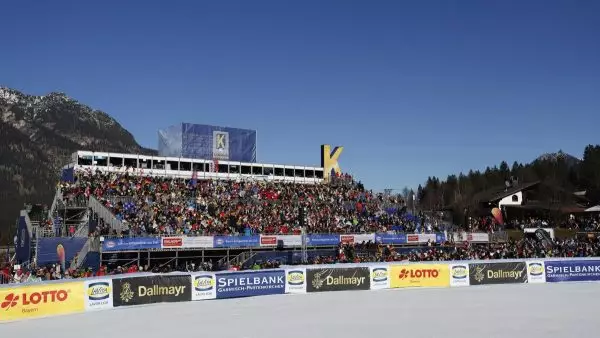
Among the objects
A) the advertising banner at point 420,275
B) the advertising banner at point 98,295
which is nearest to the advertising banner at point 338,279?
the advertising banner at point 420,275

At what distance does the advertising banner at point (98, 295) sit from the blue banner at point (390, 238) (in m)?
25.5

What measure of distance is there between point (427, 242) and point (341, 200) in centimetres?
987

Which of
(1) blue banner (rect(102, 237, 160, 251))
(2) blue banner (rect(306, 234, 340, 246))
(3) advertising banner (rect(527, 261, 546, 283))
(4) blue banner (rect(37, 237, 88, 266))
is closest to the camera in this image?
(3) advertising banner (rect(527, 261, 546, 283))

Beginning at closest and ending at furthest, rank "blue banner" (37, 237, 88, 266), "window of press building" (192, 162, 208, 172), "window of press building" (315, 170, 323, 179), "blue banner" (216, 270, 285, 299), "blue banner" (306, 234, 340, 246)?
"blue banner" (216, 270, 285, 299) < "blue banner" (37, 237, 88, 266) < "blue banner" (306, 234, 340, 246) < "window of press building" (192, 162, 208, 172) < "window of press building" (315, 170, 323, 179)

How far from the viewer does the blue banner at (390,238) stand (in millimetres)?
45312

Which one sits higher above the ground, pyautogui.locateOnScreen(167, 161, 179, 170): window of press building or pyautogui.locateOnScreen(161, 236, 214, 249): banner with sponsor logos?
pyautogui.locateOnScreen(167, 161, 179, 170): window of press building

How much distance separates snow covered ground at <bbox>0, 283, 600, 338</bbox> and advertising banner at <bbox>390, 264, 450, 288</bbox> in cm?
253

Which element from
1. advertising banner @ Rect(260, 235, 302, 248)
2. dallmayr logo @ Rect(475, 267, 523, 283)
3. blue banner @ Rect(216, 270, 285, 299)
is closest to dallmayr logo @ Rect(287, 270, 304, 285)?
blue banner @ Rect(216, 270, 285, 299)

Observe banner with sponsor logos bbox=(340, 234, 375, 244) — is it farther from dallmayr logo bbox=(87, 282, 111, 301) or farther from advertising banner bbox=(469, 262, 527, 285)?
dallmayr logo bbox=(87, 282, 111, 301)

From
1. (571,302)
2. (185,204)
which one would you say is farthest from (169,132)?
(571,302)

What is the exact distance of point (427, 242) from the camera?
47.3 metres

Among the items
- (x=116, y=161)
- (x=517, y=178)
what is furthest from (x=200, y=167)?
(x=517, y=178)

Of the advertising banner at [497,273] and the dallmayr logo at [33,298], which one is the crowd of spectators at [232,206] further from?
the dallmayr logo at [33,298]

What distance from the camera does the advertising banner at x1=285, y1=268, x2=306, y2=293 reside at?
2900cm
